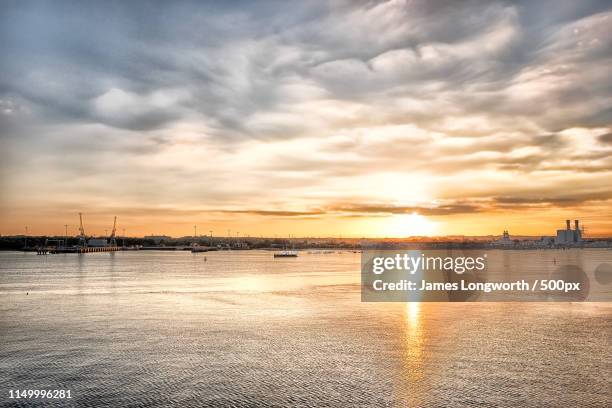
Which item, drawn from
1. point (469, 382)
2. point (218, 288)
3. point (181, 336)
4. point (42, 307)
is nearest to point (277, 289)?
point (218, 288)

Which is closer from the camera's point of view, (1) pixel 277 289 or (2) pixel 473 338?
(2) pixel 473 338

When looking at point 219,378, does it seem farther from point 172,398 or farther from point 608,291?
point 608,291

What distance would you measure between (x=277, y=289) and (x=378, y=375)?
4819 centimetres

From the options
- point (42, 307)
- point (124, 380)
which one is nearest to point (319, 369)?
point (124, 380)

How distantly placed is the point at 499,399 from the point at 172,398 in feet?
46.6

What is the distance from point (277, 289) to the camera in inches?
2913

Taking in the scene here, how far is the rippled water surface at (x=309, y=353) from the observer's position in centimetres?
2347

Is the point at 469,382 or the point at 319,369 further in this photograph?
the point at 319,369

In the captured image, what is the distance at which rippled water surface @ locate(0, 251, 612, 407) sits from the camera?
2347 centimetres

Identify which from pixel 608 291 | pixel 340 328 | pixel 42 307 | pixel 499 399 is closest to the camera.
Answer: pixel 499 399

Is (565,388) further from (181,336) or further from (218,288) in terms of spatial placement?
(218,288)

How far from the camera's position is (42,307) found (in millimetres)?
52688

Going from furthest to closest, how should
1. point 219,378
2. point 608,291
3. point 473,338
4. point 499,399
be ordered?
point 608,291
point 473,338
point 219,378
point 499,399

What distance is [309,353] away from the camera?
103 feet
